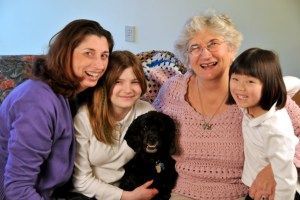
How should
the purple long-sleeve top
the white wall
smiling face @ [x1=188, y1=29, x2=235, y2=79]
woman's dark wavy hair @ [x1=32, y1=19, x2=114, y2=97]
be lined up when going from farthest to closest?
the white wall < smiling face @ [x1=188, y1=29, x2=235, y2=79] < woman's dark wavy hair @ [x1=32, y1=19, x2=114, y2=97] < the purple long-sleeve top

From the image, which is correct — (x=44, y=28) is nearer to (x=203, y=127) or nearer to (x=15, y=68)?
(x=15, y=68)

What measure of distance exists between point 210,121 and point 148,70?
21.2 inches

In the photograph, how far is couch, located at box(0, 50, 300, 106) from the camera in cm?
179

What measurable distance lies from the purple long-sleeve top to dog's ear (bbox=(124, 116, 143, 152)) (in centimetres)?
28

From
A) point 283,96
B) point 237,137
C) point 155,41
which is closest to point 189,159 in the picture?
point 237,137

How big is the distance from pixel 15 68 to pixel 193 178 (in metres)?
1.08

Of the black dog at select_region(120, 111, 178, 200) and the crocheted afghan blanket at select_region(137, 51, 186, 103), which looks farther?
the crocheted afghan blanket at select_region(137, 51, 186, 103)

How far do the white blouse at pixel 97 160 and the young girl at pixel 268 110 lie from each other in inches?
20.3

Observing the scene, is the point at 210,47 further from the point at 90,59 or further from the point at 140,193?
the point at 140,193

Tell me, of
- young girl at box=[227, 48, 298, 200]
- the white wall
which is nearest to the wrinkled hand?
young girl at box=[227, 48, 298, 200]

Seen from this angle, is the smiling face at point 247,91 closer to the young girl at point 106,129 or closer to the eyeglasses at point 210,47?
the eyeglasses at point 210,47

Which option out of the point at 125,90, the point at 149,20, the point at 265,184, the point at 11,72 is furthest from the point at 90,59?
the point at 149,20

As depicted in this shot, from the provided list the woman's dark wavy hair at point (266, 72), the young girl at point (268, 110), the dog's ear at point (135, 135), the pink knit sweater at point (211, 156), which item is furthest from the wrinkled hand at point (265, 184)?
the dog's ear at point (135, 135)

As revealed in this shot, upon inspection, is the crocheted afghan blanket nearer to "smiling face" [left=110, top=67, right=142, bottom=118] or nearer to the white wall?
"smiling face" [left=110, top=67, right=142, bottom=118]
